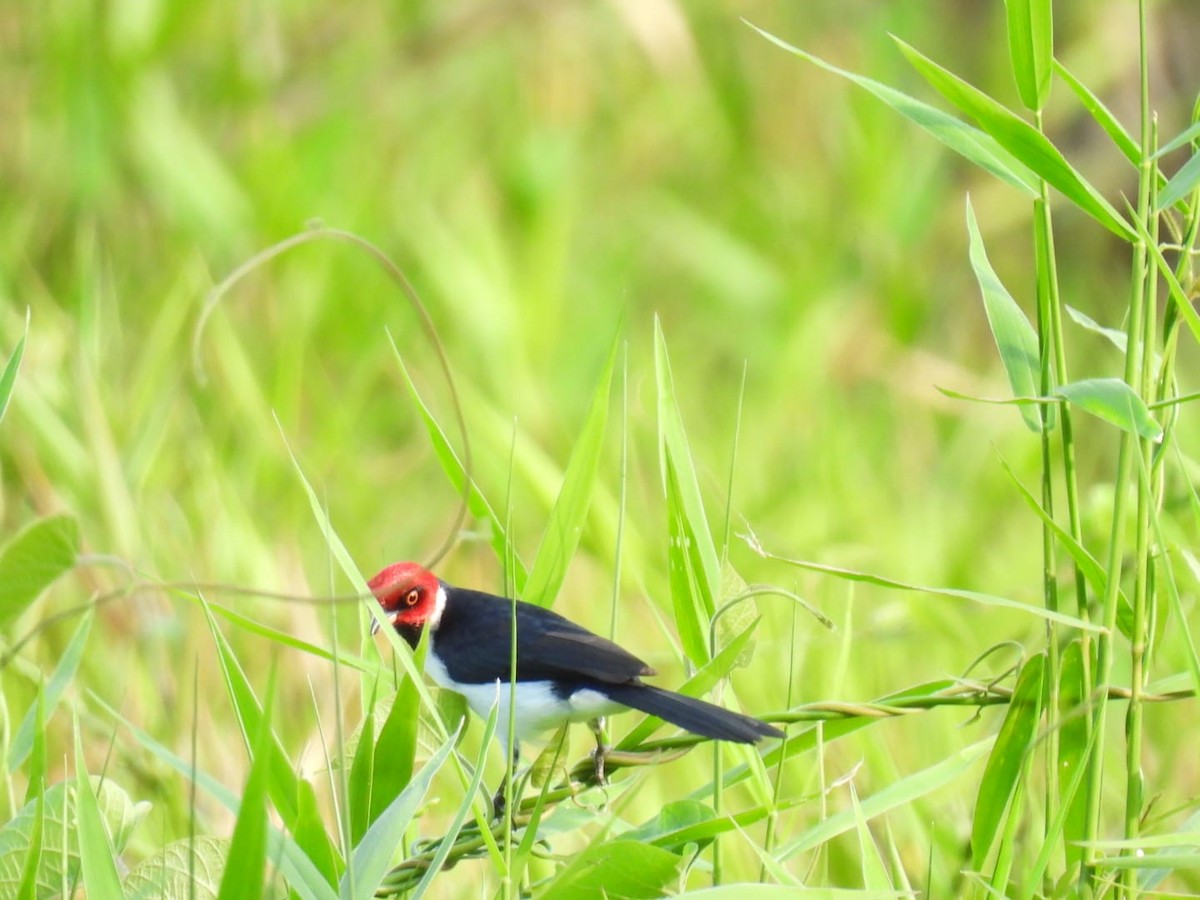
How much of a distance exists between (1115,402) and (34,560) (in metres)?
1.11

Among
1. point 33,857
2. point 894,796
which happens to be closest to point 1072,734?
point 894,796

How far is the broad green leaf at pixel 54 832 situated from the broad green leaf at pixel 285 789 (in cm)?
15

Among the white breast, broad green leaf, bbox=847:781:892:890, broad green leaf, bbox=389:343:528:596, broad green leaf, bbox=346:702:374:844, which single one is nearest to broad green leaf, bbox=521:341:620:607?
broad green leaf, bbox=389:343:528:596

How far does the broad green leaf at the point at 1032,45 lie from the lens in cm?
138

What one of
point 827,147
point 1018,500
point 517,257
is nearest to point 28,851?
point 1018,500

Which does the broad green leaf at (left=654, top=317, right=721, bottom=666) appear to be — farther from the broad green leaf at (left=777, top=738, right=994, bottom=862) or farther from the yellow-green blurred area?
the broad green leaf at (left=777, top=738, right=994, bottom=862)

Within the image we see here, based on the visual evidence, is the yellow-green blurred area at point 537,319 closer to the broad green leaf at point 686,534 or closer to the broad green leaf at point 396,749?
the broad green leaf at point 686,534

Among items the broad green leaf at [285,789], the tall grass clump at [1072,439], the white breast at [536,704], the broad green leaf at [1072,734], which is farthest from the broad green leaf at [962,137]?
the broad green leaf at [285,789]

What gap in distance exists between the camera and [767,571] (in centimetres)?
342

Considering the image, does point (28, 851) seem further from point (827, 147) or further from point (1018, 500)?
point (827, 147)

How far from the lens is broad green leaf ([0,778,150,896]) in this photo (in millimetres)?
1401

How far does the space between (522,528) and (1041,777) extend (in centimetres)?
183

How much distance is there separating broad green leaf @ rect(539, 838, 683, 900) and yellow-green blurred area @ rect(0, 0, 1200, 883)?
32cm

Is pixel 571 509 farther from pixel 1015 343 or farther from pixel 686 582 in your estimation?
pixel 1015 343
